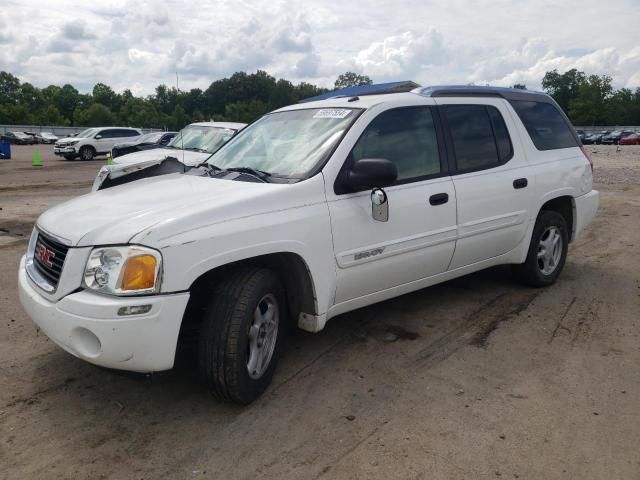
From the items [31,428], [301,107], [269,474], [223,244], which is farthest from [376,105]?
[31,428]

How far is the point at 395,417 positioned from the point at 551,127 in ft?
11.9

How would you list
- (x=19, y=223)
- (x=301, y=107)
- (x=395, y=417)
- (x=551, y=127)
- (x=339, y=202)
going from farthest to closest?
(x=19, y=223)
(x=551, y=127)
(x=301, y=107)
(x=339, y=202)
(x=395, y=417)

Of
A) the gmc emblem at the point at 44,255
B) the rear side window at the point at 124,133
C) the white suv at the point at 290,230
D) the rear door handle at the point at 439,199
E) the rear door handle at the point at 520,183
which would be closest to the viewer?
the white suv at the point at 290,230

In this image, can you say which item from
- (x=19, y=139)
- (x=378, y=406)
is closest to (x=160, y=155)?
(x=378, y=406)

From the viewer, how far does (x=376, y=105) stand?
13.5ft

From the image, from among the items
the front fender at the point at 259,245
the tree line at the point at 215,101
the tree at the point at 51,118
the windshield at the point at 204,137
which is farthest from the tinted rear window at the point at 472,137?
the tree at the point at 51,118

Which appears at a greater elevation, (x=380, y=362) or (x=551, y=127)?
(x=551, y=127)

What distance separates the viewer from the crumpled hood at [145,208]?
300cm

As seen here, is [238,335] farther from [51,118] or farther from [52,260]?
[51,118]

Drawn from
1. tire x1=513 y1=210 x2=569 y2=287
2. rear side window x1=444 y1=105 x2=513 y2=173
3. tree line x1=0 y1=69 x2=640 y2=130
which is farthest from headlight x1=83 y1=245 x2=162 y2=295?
tree line x1=0 y1=69 x2=640 y2=130

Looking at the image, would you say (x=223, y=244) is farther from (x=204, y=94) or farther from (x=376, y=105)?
(x=204, y=94)

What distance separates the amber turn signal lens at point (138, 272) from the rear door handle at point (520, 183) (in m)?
3.31

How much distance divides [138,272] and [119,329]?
296mm

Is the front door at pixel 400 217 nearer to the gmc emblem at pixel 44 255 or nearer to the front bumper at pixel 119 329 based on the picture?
the front bumper at pixel 119 329
